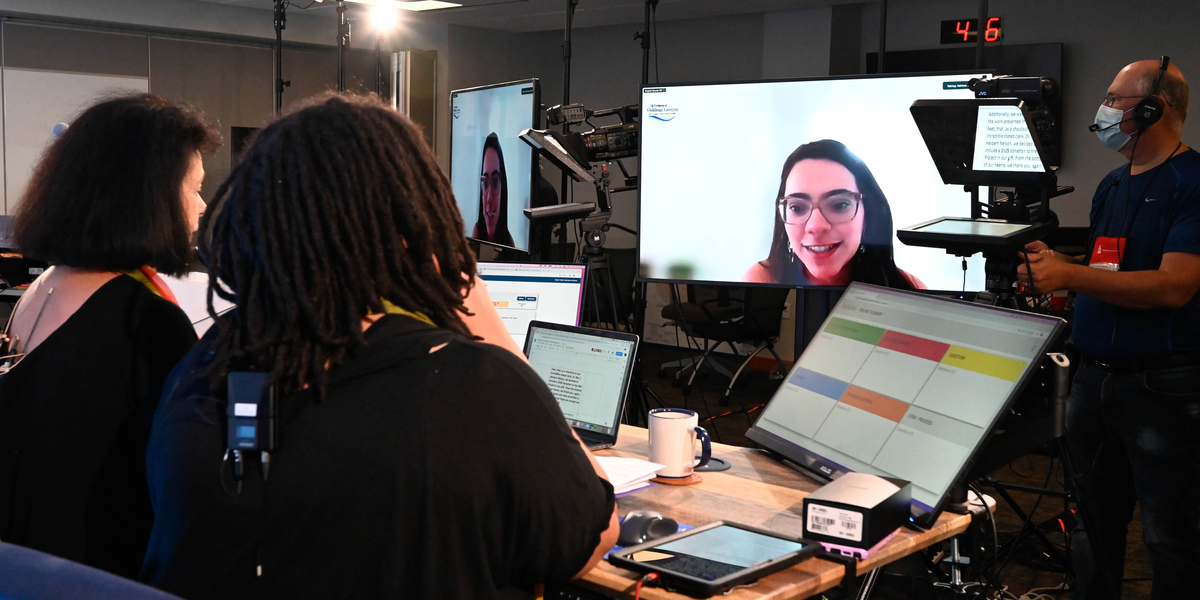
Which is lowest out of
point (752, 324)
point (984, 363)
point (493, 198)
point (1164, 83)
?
point (752, 324)

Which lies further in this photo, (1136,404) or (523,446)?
(1136,404)

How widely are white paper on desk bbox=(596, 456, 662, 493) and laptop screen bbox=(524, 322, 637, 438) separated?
15 centimetres

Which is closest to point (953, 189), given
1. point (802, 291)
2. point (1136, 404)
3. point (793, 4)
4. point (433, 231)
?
point (802, 291)

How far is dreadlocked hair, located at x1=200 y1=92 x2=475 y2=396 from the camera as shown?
37.0 inches

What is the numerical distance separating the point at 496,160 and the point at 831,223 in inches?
68.6

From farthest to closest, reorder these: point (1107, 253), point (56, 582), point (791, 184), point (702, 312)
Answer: point (702, 312), point (791, 184), point (1107, 253), point (56, 582)

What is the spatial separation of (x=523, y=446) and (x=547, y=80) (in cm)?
746

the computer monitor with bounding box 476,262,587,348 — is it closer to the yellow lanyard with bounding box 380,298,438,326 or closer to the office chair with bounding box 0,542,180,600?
the yellow lanyard with bounding box 380,298,438,326

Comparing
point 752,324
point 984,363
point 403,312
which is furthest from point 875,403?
point 752,324

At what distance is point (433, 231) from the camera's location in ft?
3.36

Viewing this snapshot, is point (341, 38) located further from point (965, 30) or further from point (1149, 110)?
point (1149, 110)

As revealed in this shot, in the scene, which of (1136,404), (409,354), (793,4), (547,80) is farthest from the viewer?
(547,80)

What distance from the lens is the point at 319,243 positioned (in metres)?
0.95

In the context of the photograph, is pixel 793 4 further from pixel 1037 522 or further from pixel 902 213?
pixel 902 213
